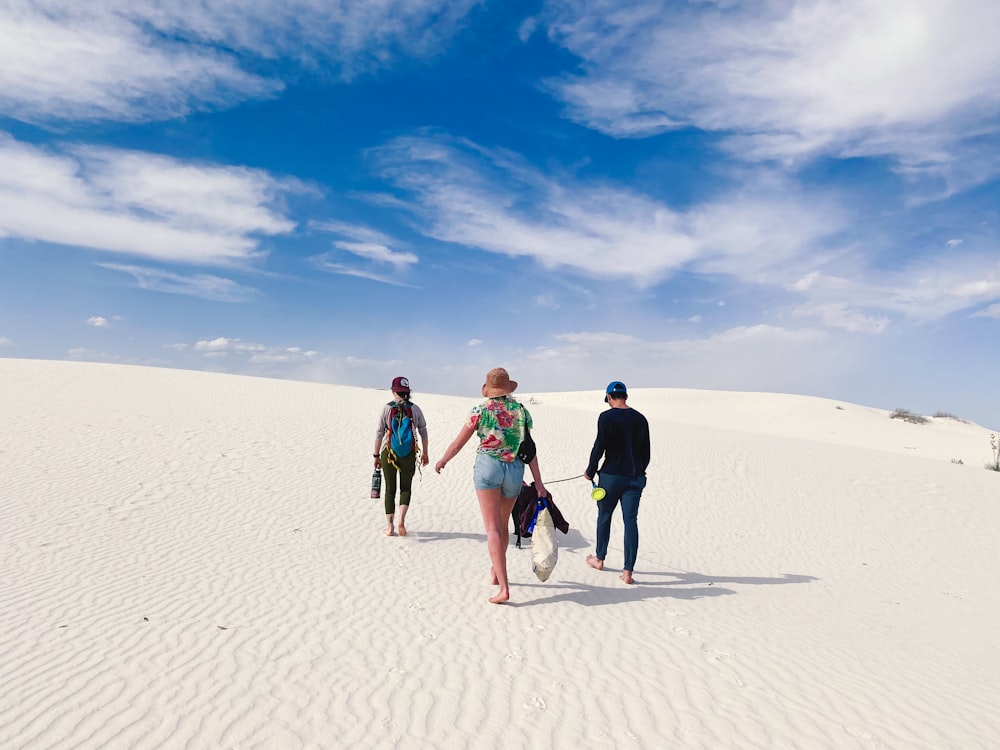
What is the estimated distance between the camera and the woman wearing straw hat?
16.0ft

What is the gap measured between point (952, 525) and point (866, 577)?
209 inches

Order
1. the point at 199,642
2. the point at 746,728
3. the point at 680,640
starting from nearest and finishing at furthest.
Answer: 1. the point at 746,728
2. the point at 199,642
3. the point at 680,640

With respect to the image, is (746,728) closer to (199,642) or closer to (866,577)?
(199,642)

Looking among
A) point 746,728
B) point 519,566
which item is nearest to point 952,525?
point 519,566

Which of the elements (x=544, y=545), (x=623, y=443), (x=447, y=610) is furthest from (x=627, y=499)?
(x=447, y=610)

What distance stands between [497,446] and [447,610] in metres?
1.70

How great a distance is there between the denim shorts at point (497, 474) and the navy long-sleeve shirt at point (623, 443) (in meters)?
1.33

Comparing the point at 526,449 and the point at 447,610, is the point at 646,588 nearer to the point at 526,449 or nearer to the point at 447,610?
the point at 447,610

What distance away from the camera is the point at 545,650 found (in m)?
4.33

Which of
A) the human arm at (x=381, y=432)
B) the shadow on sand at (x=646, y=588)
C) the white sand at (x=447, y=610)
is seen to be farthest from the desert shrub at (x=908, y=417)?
the human arm at (x=381, y=432)

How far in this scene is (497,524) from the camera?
16.5 feet

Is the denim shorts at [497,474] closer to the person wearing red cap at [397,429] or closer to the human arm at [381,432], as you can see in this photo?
the person wearing red cap at [397,429]

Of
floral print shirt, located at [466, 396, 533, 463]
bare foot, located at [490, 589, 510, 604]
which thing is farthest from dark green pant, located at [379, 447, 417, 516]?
floral print shirt, located at [466, 396, 533, 463]

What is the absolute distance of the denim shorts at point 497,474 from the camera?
4.87 meters
